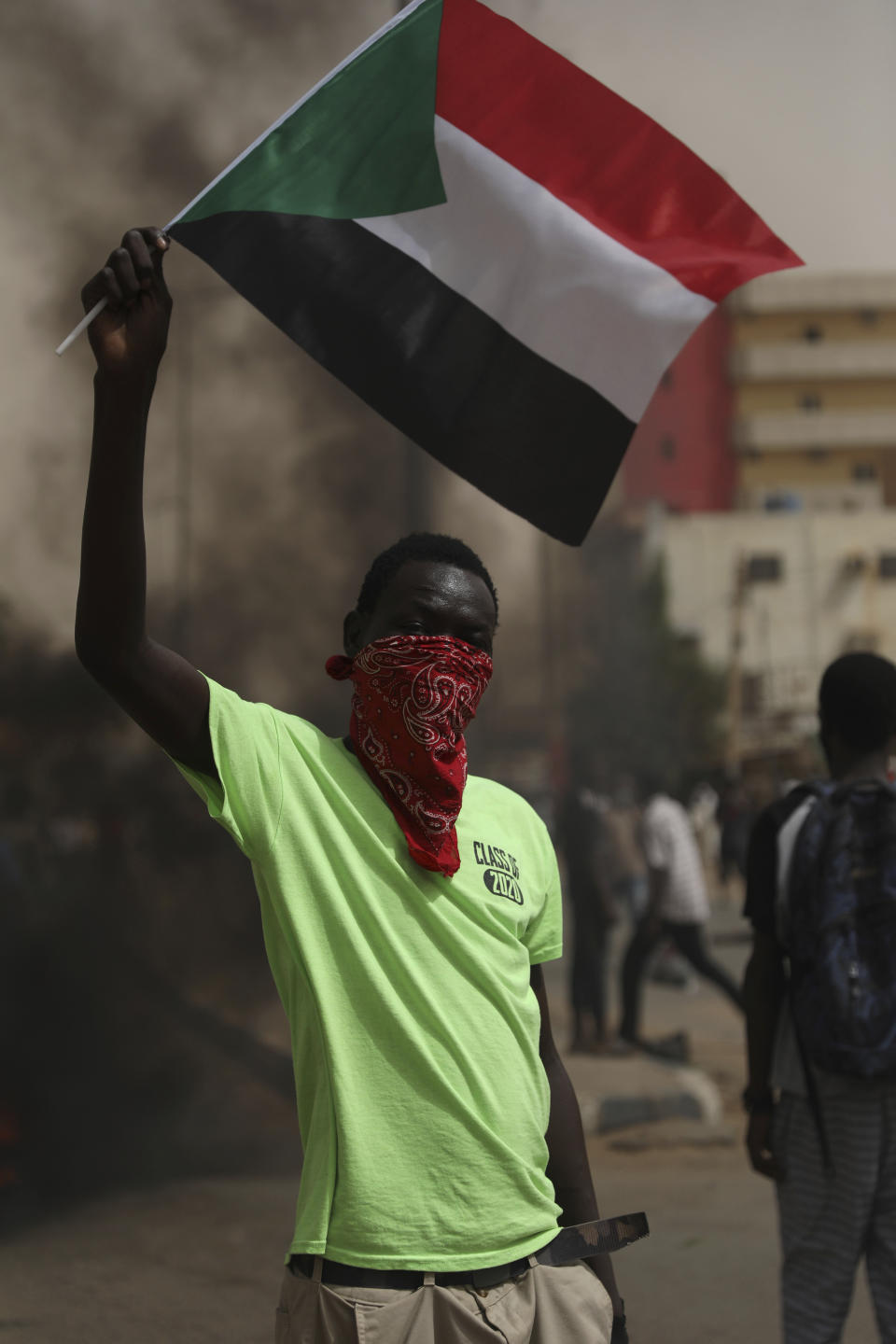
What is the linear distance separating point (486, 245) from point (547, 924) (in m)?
1.17

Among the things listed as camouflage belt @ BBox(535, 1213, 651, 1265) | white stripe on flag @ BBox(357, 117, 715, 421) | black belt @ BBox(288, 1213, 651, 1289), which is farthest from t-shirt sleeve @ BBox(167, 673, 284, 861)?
white stripe on flag @ BBox(357, 117, 715, 421)

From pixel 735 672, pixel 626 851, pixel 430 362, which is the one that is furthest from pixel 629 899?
pixel 430 362

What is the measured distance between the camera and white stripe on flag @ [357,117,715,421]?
223 cm

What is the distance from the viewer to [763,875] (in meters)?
2.53

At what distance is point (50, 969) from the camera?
501 cm

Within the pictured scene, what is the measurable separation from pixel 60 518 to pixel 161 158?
165cm

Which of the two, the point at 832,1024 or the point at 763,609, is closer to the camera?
the point at 832,1024

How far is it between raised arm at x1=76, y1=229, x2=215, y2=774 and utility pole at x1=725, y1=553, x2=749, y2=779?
615 cm

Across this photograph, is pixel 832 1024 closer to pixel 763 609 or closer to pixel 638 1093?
pixel 638 1093

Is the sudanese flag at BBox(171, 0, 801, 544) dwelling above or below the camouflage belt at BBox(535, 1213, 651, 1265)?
above

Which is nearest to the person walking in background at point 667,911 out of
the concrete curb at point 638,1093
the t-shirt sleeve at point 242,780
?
the concrete curb at point 638,1093

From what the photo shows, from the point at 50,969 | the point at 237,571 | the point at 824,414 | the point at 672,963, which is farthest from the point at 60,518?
the point at 824,414

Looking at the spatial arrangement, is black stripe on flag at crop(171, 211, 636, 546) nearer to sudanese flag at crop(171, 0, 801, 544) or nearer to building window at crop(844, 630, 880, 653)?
sudanese flag at crop(171, 0, 801, 544)

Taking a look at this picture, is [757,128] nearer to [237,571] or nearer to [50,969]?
[237,571]
